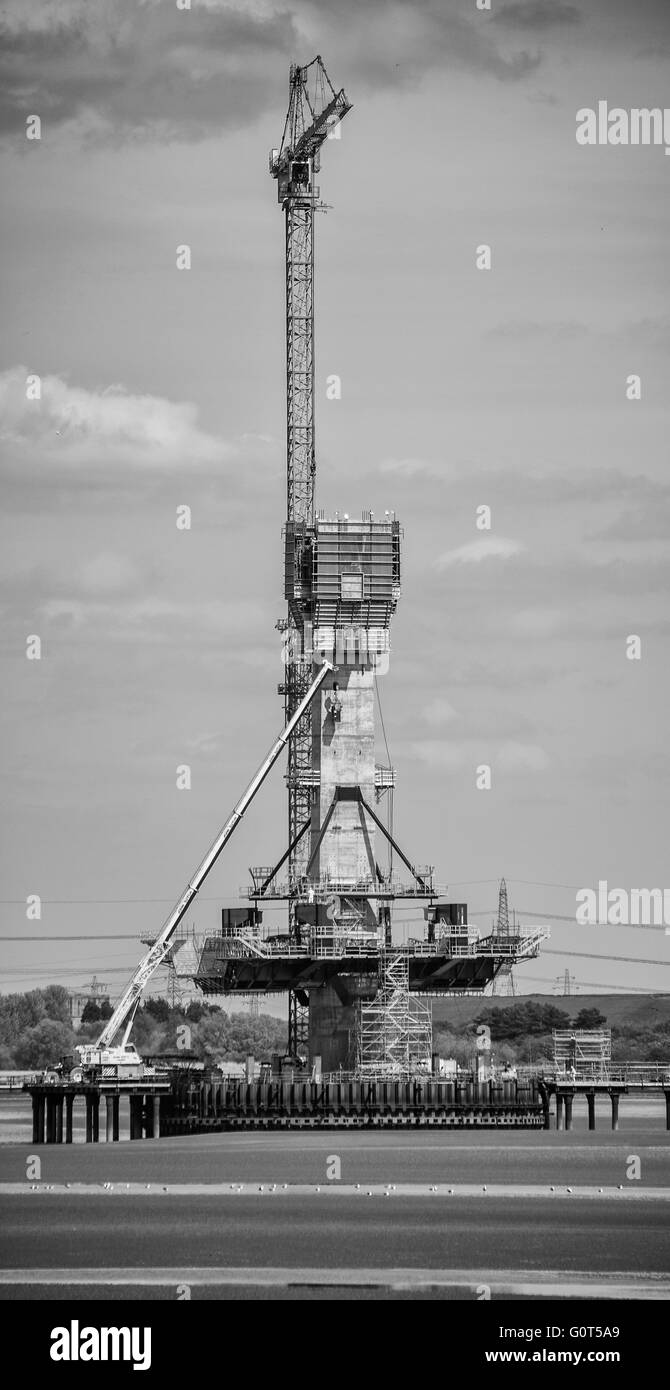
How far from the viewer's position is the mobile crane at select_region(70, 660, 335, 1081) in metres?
166

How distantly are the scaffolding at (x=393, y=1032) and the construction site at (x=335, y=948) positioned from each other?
12 centimetres

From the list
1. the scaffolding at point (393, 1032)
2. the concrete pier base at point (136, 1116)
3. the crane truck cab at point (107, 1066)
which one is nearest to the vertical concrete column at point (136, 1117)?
the concrete pier base at point (136, 1116)

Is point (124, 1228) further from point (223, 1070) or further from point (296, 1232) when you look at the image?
point (223, 1070)

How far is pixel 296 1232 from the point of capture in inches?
4242

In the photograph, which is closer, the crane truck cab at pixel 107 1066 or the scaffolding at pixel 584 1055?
the crane truck cab at pixel 107 1066

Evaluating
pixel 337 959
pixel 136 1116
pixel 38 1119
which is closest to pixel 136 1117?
pixel 136 1116

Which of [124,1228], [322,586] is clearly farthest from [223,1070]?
[124,1228]

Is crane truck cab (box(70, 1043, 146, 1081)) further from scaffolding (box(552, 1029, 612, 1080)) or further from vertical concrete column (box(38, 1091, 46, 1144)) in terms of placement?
scaffolding (box(552, 1029, 612, 1080))
